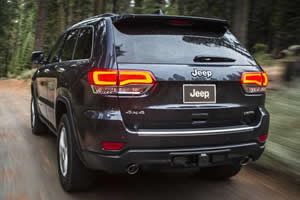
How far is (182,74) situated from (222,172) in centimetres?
159

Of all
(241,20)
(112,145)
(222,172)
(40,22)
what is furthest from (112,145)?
(40,22)

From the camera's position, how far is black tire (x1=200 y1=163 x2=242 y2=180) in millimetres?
4141

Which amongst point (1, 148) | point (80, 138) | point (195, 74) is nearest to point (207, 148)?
point (195, 74)

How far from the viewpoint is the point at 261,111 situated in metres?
3.52

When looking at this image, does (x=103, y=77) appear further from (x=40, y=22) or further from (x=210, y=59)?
(x=40, y=22)

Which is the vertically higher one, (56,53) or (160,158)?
(56,53)

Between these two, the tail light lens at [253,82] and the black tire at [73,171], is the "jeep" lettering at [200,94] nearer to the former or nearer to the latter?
the tail light lens at [253,82]

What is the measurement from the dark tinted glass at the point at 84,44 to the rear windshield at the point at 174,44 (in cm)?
38

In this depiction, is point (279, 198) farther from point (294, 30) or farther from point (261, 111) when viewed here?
point (294, 30)

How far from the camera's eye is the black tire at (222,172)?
4141 mm

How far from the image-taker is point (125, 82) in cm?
298

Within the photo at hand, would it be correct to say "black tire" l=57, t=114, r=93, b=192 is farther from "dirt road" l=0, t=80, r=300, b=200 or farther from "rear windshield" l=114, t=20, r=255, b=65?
"rear windshield" l=114, t=20, r=255, b=65

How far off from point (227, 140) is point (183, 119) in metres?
0.47

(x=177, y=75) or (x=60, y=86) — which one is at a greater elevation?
(x=177, y=75)
